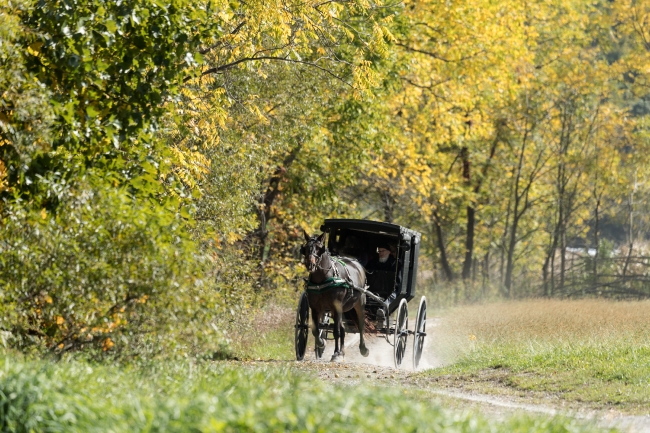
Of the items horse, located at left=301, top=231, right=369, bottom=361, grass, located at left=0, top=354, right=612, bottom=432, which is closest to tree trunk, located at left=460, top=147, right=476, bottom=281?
horse, located at left=301, top=231, right=369, bottom=361

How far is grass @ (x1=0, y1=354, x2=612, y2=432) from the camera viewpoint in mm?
5727

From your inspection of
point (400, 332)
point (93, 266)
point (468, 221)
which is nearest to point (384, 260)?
point (400, 332)

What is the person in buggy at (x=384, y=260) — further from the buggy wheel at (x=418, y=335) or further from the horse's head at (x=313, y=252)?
the horse's head at (x=313, y=252)

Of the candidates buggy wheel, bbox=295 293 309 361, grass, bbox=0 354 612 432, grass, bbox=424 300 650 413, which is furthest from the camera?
buggy wheel, bbox=295 293 309 361

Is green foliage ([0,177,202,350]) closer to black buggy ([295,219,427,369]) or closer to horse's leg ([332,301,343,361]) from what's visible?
horse's leg ([332,301,343,361])

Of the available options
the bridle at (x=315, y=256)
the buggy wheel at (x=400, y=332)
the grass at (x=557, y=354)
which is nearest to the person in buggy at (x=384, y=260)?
the buggy wheel at (x=400, y=332)

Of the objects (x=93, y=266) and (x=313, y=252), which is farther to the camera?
(x=313, y=252)

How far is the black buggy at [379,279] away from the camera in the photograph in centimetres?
1633

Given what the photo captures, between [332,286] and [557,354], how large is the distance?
3651mm

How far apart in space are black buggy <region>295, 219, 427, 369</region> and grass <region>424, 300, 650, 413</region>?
3.65 feet

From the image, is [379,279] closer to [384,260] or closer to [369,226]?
[384,260]

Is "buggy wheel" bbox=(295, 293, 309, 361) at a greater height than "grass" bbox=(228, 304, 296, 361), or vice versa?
"buggy wheel" bbox=(295, 293, 309, 361)

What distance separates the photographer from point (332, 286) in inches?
588

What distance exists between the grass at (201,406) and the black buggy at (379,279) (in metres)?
8.05
